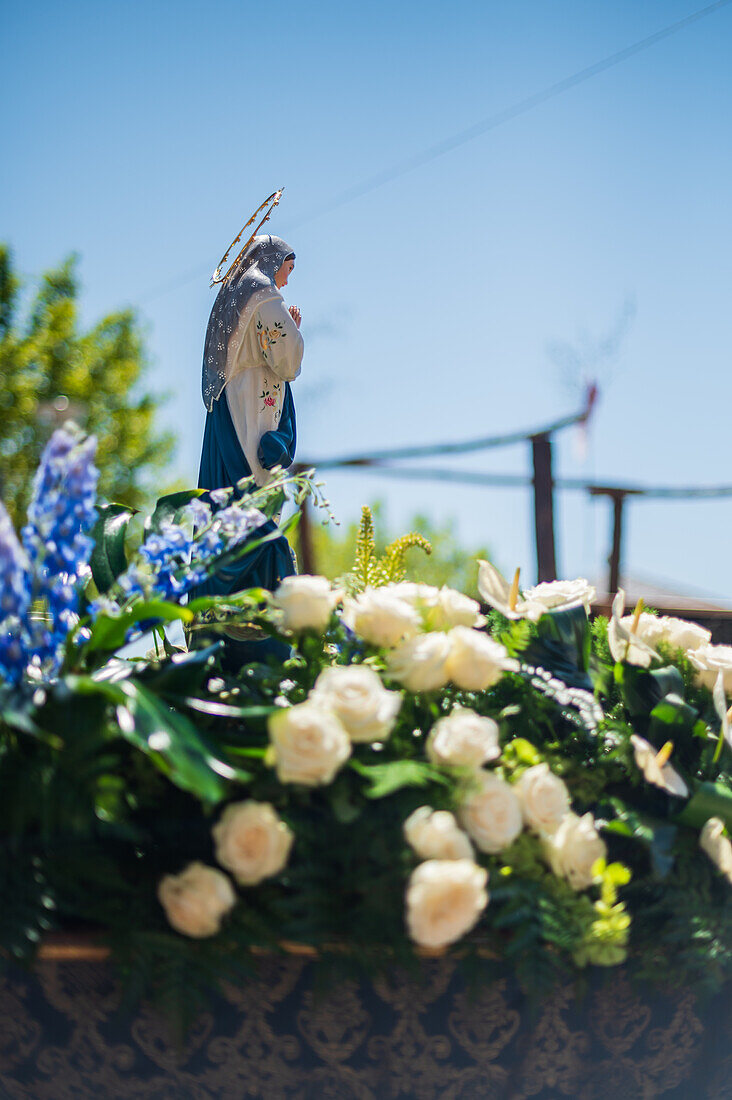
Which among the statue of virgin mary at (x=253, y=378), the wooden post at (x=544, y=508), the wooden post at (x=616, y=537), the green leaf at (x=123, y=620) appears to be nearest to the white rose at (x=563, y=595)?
the green leaf at (x=123, y=620)

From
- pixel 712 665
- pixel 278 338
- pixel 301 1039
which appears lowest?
pixel 301 1039

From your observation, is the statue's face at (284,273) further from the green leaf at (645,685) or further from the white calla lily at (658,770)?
the white calla lily at (658,770)

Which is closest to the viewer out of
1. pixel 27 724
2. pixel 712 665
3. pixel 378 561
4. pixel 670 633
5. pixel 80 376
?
pixel 27 724

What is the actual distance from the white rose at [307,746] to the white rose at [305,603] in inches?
12.7

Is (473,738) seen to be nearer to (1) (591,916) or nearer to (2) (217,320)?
(1) (591,916)

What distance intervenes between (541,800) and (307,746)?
0.46 metres

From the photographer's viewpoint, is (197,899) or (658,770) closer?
(197,899)

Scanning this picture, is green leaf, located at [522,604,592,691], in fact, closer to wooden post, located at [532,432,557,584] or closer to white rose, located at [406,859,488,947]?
white rose, located at [406,859,488,947]

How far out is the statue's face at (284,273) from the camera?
305 centimetres

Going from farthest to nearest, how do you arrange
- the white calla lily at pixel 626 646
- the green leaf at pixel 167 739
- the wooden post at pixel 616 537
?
the wooden post at pixel 616 537
the white calla lily at pixel 626 646
the green leaf at pixel 167 739

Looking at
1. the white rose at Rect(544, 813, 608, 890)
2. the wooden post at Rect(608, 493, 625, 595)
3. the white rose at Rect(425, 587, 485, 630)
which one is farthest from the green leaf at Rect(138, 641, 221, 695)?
the wooden post at Rect(608, 493, 625, 595)

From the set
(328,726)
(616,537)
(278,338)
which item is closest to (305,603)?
(328,726)

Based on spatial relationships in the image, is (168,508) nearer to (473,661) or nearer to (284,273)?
(473,661)

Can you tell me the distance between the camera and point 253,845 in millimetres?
1379
